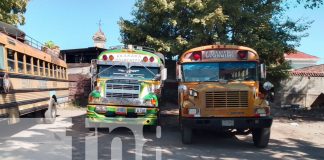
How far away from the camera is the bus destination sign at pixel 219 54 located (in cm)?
1030

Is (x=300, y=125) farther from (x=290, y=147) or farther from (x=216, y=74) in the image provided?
(x=216, y=74)

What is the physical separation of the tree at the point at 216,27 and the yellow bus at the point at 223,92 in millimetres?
7325

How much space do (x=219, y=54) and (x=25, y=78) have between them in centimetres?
518

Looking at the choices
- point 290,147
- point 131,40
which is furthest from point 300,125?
point 131,40

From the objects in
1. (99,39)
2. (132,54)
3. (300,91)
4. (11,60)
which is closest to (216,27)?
(132,54)

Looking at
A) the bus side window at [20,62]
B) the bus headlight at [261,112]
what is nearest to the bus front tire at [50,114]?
the bus side window at [20,62]

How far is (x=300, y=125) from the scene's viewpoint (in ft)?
47.9

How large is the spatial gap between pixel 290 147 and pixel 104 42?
34623mm

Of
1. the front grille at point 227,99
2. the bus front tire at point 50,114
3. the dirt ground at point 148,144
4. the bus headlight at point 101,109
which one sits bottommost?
the dirt ground at point 148,144

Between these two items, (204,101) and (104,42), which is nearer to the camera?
(204,101)

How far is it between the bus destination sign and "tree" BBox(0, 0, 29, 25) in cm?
1404

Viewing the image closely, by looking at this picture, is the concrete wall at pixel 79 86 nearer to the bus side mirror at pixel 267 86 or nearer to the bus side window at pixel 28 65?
the bus side window at pixel 28 65

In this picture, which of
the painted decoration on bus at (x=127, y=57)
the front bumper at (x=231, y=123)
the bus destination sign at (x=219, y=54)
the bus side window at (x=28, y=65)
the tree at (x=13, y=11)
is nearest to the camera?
the front bumper at (x=231, y=123)

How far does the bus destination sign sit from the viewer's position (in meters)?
10.3
